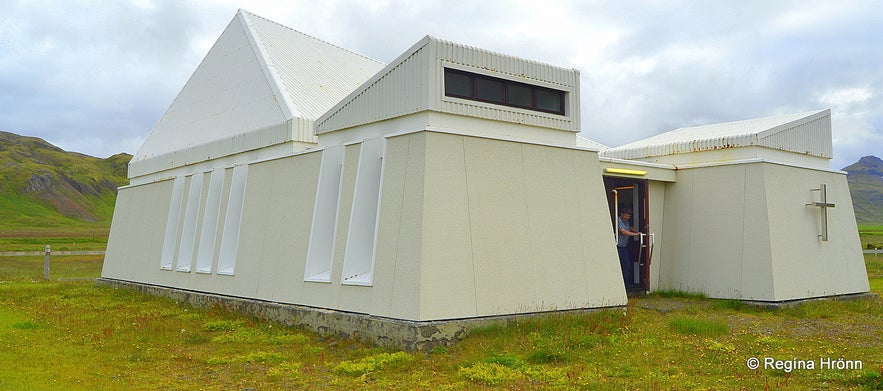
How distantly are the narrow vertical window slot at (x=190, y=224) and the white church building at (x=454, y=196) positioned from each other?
5cm

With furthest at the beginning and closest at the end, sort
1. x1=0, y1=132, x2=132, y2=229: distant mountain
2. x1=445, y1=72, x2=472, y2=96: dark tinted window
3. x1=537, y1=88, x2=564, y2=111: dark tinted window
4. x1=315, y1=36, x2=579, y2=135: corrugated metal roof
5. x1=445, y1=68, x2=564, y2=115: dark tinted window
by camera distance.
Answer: x1=0, y1=132, x2=132, y2=229: distant mountain
x1=537, y1=88, x2=564, y2=111: dark tinted window
x1=445, y1=68, x2=564, y2=115: dark tinted window
x1=445, y1=72, x2=472, y2=96: dark tinted window
x1=315, y1=36, x2=579, y2=135: corrugated metal roof

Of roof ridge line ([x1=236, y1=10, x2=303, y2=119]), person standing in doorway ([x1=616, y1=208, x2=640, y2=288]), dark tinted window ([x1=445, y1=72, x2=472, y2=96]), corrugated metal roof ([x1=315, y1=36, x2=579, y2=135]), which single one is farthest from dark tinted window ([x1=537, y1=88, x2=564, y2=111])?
roof ridge line ([x1=236, y1=10, x2=303, y2=119])

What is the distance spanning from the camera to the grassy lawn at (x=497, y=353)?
841 cm

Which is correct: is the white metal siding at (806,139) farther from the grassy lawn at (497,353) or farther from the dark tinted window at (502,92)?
the dark tinted window at (502,92)

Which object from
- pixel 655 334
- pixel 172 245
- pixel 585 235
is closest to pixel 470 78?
pixel 585 235

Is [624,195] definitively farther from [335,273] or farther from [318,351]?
[318,351]

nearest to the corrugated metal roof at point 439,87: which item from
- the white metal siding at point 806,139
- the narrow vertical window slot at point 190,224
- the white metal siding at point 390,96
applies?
the white metal siding at point 390,96

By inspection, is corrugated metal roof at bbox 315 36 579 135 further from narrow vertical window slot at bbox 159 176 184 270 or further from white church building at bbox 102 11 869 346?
narrow vertical window slot at bbox 159 176 184 270

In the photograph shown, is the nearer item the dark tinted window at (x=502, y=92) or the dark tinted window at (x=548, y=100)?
the dark tinted window at (x=502, y=92)

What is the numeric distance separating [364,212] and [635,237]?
22.7 ft

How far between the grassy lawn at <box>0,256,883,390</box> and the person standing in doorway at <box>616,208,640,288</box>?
→ 150 centimetres

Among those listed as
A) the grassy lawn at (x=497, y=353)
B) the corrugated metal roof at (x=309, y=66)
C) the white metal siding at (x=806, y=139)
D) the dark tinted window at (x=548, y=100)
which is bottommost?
the grassy lawn at (x=497, y=353)

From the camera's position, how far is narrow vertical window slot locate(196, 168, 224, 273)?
681 inches

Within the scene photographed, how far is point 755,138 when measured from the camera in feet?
48.0
